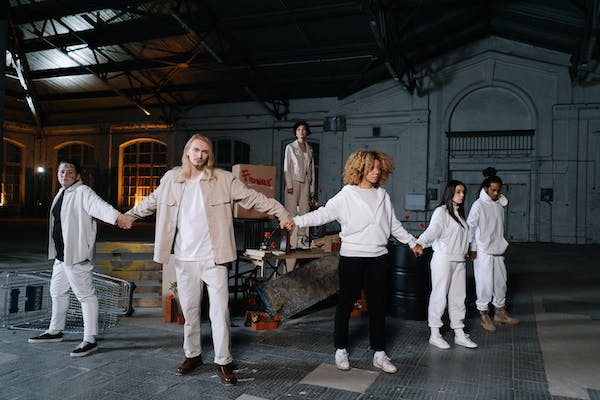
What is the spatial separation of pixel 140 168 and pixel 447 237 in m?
19.5

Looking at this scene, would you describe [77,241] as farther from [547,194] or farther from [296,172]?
[547,194]

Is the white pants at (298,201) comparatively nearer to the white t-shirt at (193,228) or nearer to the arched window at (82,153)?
the white t-shirt at (193,228)

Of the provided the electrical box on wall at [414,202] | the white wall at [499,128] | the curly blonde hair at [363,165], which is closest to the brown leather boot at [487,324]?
the curly blonde hair at [363,165]

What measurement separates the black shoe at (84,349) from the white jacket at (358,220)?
86.4 inches

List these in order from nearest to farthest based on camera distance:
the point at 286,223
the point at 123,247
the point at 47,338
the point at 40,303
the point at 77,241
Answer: the point at 286,223
the point at 77,241
the point at 47,338
the point at 40,303
the point at 123,247

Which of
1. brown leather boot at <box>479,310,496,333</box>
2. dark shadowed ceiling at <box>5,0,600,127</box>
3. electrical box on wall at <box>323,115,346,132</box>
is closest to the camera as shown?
brown leather boot at <box>479,310,496,333</box>

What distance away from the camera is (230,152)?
65.6 ft

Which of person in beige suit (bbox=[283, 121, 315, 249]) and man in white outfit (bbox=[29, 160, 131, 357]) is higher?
person in beige suit (bbox=[283, 121, 315, 249])

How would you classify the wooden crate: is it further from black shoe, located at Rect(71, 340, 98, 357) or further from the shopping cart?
black shoe, located at Rect(71, 340, 98, 357)

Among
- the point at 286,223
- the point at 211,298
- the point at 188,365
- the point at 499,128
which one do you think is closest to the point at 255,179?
the point at 286,223

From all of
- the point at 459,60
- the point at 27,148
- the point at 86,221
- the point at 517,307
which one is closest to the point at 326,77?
the point at 459,60

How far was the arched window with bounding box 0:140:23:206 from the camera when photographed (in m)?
22.5

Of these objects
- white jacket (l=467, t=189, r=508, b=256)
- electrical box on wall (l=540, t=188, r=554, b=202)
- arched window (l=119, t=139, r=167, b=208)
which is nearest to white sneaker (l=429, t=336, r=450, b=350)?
white jacket (l=467, t=189, r=508, b=256)

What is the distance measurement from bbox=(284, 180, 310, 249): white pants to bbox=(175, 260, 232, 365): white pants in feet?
9.15
